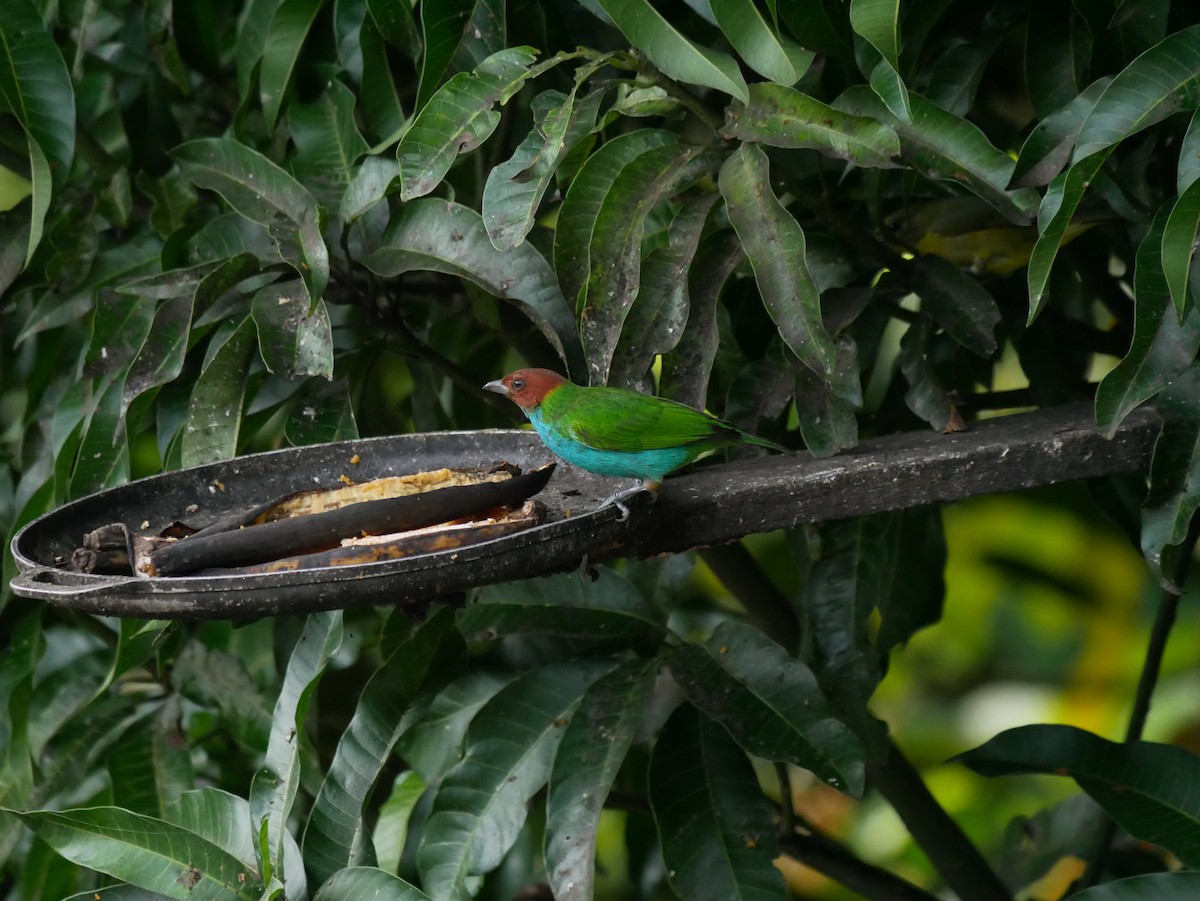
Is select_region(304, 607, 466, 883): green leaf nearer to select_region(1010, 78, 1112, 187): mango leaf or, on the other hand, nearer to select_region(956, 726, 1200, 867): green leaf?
select_region(956, 726, 1200, 867): green leaf

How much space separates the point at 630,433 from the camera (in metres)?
2.04

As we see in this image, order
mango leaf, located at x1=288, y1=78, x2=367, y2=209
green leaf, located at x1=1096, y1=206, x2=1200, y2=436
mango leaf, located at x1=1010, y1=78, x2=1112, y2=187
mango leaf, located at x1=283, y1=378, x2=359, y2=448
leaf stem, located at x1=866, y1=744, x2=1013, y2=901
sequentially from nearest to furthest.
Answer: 1. green leaf, located at x1=1096, y1=206, x2=1200, y2=436
2. mango leaf, located at x1=1010, y1=78, x2=1112, y2=187
3. mango leaf, located at x1=283, y1=378, x2=359, y2=448
4. mango leaf, located at x1=288, y1=78, x2=367, y2=209
5. leaf stem, located at x1=866, y1=744, x2=1013, y2=901

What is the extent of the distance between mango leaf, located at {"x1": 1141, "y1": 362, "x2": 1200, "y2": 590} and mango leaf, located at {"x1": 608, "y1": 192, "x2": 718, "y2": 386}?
0.75 meters

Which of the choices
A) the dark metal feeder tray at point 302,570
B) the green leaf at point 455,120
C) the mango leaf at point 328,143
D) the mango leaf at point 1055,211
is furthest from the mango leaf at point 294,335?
the mango leaf at point 1055,211

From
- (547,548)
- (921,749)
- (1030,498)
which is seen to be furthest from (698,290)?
(921,749)

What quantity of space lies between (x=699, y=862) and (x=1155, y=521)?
3.19 feet

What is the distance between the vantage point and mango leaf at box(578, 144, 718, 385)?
1.91m

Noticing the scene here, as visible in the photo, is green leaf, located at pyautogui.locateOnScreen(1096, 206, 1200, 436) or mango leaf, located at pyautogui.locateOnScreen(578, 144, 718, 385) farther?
mango leaf, located at pyautogui.locateOnScreen(578, 144, 718, 385)

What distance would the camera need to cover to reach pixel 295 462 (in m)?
2.14

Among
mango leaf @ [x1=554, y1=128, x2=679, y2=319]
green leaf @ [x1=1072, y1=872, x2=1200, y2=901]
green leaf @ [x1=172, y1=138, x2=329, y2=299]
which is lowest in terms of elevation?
green leaf @ [x1=1072, y1=872, x2=1200, y2=901]

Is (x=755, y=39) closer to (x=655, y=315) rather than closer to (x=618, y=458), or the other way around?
(x=655, y=315)

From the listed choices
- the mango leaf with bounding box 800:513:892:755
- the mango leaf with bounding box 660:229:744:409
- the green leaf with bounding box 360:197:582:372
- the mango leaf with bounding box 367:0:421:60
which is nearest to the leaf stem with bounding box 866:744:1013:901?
the mango leaf with bounding box 800:513:892:755

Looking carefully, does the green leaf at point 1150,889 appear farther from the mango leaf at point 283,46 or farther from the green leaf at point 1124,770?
the mango leaf at point 283,46

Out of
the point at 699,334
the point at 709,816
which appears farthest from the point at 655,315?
the point at 709,816
